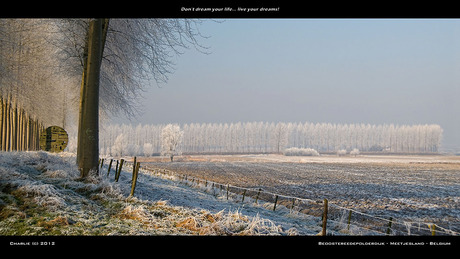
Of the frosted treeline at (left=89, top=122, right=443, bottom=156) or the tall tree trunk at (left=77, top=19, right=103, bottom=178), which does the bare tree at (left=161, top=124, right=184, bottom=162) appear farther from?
the tall tree trunk at (left=77, top=19, right=103, bottom=178)

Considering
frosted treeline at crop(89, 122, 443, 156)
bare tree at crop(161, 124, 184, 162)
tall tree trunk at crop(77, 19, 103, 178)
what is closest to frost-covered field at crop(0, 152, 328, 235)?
tall tree trunk at crop(77, 19, 103, 178)

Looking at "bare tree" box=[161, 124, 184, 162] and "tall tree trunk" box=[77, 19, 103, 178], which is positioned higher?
"tall tree trunk" box=[77, 19, 103, 178]

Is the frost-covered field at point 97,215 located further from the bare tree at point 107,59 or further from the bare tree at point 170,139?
the bare tree at point 170,139

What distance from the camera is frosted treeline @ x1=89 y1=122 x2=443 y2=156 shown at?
159250 millimetres

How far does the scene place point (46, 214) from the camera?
746 cm

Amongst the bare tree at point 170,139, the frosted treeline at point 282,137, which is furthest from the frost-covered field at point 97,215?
the frosted treeline at point 282,137

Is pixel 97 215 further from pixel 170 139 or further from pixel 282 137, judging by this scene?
pixel 282 137

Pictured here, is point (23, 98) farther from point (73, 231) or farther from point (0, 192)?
point (73, 231)

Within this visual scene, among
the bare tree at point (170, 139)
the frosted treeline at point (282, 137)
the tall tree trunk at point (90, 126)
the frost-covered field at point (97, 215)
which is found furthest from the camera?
the frosted treeline at point (282, 137)

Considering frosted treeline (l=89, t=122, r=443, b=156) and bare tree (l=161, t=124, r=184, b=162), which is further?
frosted treeline (l=89, t=122, r=443, b=156)

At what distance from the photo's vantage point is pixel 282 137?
164875 millimetres

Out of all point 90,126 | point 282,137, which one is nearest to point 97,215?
point 90,126

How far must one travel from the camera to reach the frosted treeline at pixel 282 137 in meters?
159
